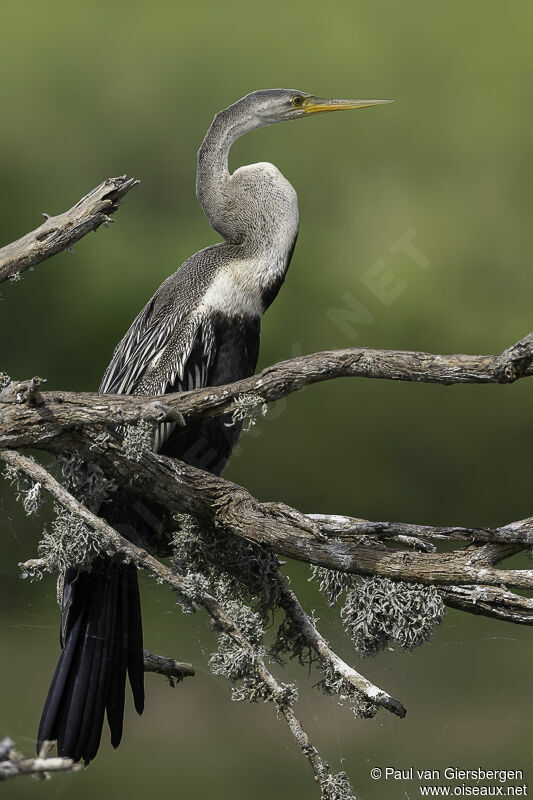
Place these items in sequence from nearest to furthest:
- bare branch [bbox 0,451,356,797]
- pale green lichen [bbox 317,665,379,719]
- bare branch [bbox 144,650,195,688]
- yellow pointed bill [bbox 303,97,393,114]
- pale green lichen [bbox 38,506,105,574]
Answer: bare branch [bbox 0,451,356,797]
pale green lichen [bbox 38,506,105,574]
pale green lichen [bbox 317,665,379,719]
bare branch [bbox 144,650,195,688]
yellow pointed bill [bbox 303,97,393,114]

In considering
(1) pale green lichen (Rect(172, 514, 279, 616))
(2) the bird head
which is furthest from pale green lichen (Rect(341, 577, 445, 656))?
(2) the bird head

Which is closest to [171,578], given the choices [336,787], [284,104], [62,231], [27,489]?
[27,489]

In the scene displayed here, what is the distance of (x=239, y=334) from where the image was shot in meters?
1.97

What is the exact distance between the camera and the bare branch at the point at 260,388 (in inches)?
46.5

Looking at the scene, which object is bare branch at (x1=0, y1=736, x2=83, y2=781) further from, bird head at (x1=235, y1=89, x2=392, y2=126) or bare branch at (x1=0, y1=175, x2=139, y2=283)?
bird head at (x1=235, y1=89, x2=392, y2=126)

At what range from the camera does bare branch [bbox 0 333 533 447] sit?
1181mm

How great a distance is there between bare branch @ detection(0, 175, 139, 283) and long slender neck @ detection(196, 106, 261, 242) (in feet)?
0.84

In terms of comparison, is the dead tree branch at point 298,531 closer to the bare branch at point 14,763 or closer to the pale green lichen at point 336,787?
the pale green lichen at point 336,787

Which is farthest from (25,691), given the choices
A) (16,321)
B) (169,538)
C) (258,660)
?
(16,321)

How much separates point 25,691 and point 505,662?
87 centimetres

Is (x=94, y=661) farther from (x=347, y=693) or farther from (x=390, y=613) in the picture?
(x=390, y=613)

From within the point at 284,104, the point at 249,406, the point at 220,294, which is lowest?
the point at 249,406

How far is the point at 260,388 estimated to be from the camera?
1275 millimetres

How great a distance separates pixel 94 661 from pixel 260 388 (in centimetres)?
67
